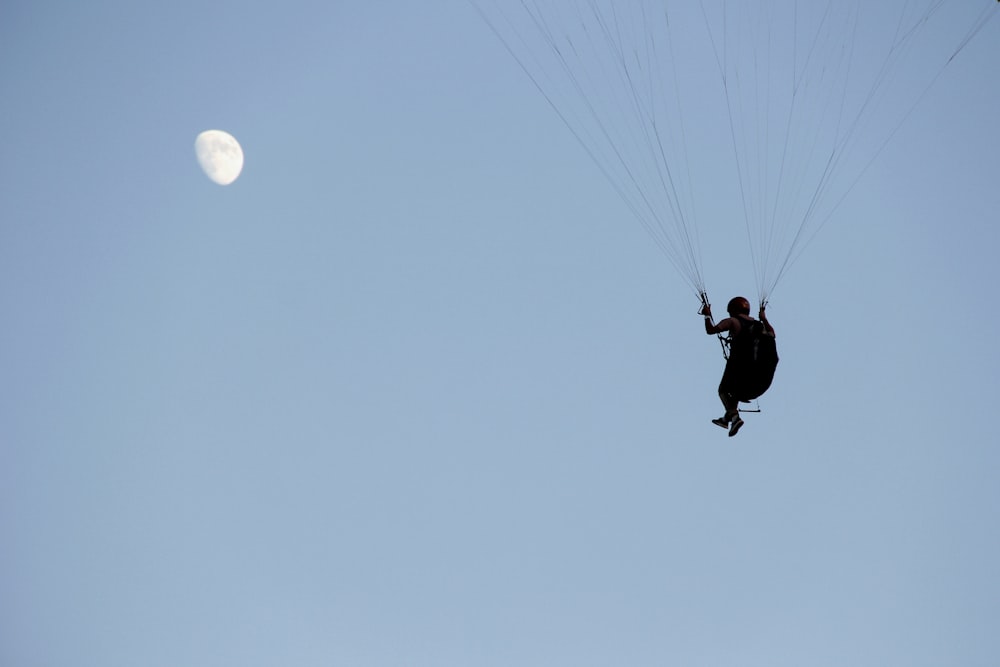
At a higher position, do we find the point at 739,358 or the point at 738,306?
the point at 738,306

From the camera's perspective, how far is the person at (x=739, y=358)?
2112 cm

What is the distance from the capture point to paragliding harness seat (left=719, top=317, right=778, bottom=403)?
2114cm

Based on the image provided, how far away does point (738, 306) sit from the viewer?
2153 cm

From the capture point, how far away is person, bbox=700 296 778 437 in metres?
21.1

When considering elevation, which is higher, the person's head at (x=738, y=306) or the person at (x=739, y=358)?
the person's head at (x=738, y=306)

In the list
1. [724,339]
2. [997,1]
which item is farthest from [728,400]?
[997,1]

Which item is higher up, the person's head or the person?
the person's head

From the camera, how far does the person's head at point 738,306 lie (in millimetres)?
21516

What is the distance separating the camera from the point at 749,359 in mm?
21125

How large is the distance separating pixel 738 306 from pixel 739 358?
2.85 ft

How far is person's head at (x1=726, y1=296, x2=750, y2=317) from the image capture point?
21516 millimetres

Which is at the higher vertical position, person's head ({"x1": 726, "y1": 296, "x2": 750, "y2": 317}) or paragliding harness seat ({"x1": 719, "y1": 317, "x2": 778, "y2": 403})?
person's head ({"x1": 726, "y1": 296, "x2": 750, "y2": 317})

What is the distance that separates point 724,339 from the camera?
2148cm

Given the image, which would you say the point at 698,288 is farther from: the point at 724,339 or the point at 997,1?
the point at 997,1
